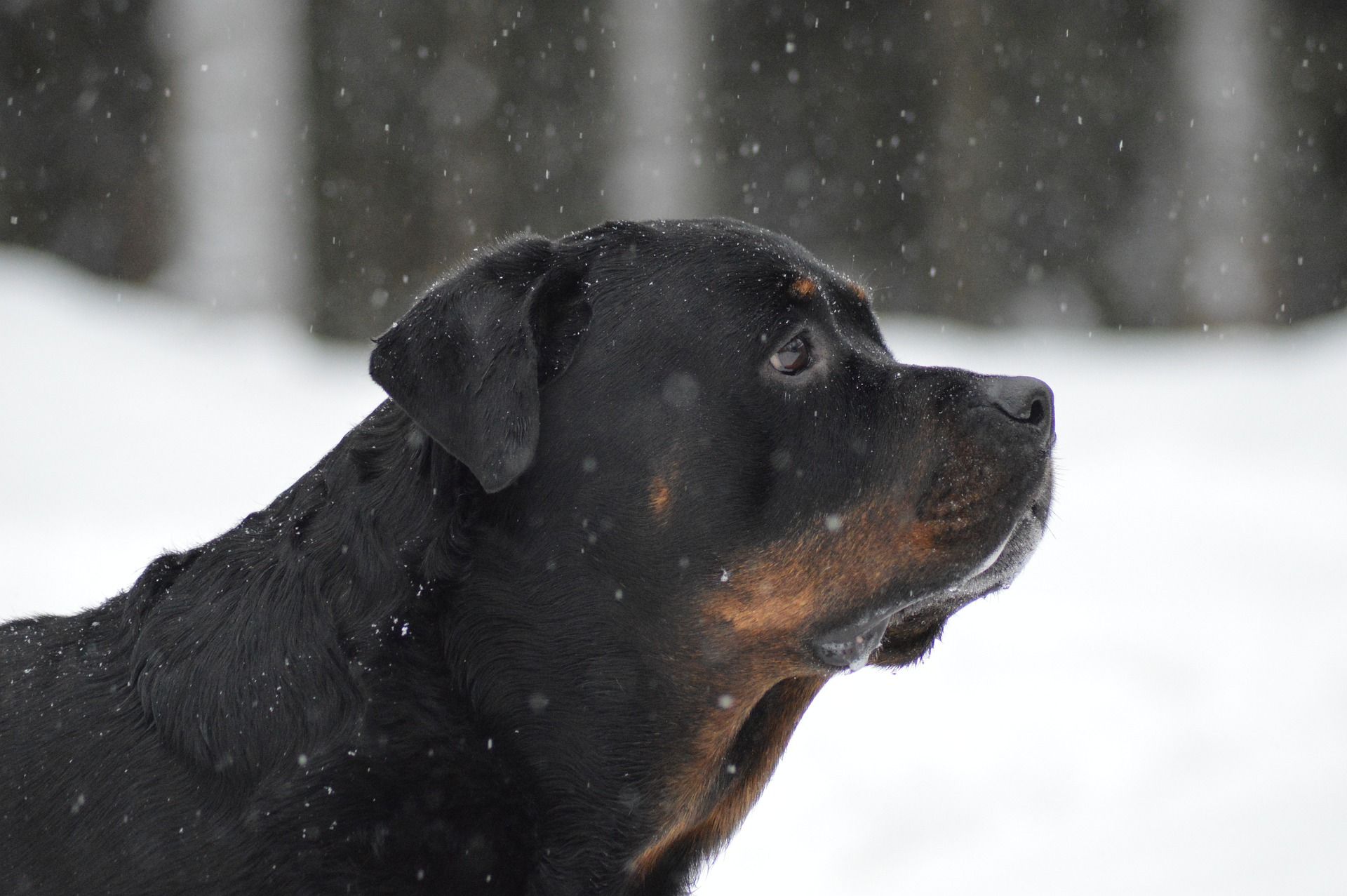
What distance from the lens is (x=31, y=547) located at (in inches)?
281

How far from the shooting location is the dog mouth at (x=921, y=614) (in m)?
2.70

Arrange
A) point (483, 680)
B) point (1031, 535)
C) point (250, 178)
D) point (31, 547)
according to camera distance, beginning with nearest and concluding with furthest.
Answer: point (483, 680), point (1031, 535), point (31, 547), point (250, 178)

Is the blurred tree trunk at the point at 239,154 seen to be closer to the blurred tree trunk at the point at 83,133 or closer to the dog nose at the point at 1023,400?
the blurred tree trunk at the point at 83,133

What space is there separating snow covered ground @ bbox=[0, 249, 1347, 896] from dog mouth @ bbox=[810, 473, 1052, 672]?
58.5 inches

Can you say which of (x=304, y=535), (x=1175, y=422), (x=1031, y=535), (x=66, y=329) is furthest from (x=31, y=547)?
(x=1175, y=422)

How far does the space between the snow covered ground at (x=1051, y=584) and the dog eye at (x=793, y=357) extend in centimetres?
196

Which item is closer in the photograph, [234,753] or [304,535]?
[234,753]

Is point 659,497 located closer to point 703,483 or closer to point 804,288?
point 703,483

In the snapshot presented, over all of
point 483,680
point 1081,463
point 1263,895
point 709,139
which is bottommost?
point 1081,463

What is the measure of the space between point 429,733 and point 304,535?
471 mm

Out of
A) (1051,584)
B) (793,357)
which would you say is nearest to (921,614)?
(793,357)

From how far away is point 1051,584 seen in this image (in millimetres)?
6758

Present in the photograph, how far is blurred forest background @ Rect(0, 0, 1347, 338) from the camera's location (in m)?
10.4

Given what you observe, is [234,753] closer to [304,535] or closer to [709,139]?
[304,535]
